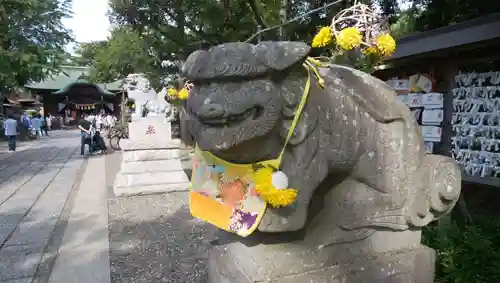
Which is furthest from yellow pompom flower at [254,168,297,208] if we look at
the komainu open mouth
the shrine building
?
the shrine building

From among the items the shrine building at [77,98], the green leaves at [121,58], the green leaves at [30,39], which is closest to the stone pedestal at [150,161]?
the green leaves at [30,39]

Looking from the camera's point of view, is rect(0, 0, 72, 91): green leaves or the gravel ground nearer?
the gravel ground

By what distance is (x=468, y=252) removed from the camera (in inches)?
119

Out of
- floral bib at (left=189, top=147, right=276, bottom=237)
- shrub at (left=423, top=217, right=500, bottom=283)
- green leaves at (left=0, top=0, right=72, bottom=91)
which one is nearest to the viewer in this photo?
floral bib at (left=189, top=147, right=276, bottom=237)

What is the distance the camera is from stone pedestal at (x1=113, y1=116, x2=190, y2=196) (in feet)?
22.4

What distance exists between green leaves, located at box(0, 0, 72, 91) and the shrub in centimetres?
1140

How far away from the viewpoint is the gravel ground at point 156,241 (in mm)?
3430

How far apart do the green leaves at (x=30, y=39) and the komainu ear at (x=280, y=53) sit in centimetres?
1119

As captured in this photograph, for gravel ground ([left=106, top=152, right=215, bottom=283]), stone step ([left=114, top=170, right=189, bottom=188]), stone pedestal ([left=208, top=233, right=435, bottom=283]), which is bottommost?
gravel ground ([left=106, top=152, right=215, bottom=283])

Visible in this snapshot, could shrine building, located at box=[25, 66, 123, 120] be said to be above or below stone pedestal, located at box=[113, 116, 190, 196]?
above

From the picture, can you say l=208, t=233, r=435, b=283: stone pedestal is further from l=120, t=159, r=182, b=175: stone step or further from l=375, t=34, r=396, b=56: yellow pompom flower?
l=120, t=159, r=182, b=175: stone step

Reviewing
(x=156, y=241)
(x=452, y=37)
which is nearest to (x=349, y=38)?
(x=452, y=37)

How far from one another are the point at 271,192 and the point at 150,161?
5.90m

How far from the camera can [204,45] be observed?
36.5ft
